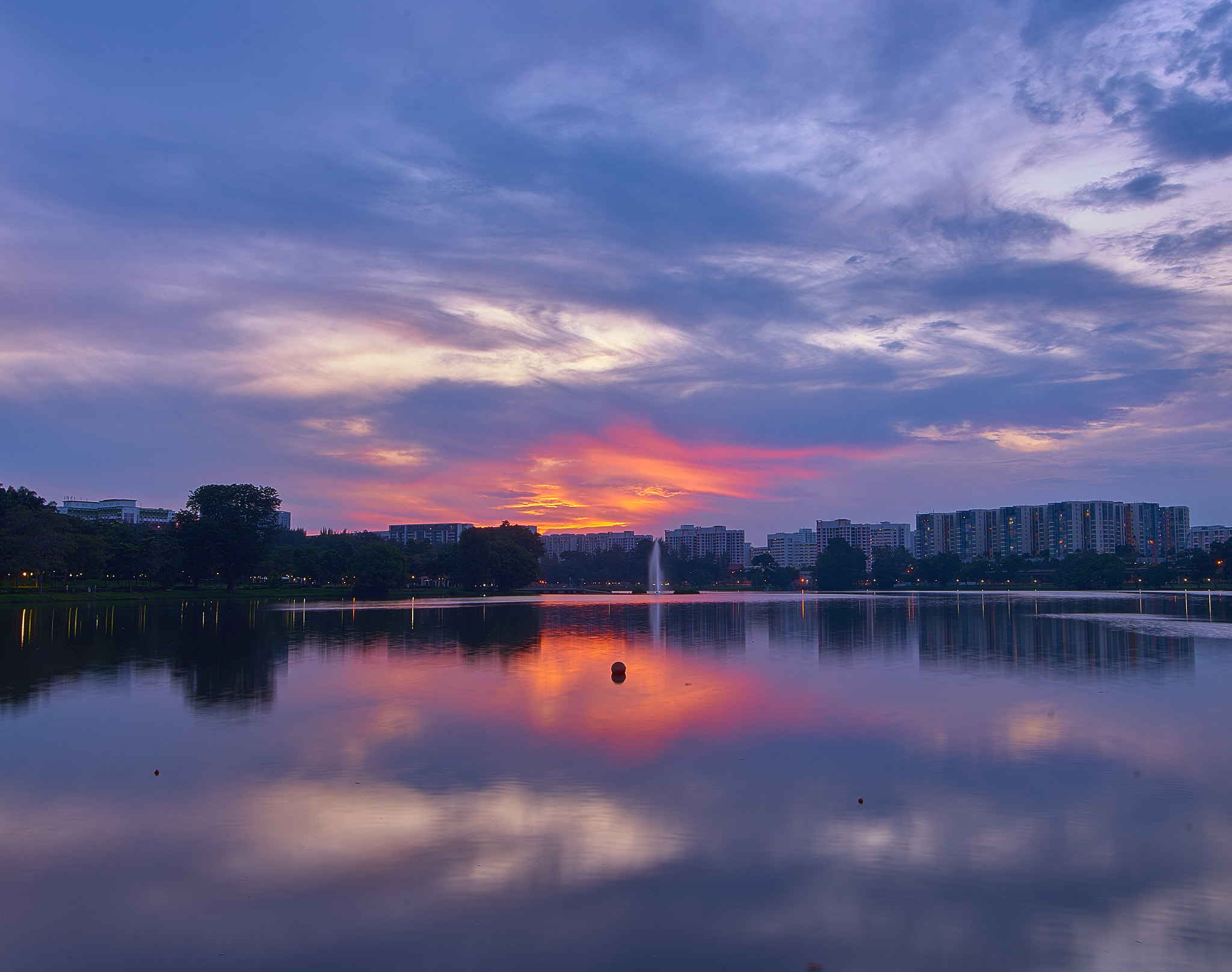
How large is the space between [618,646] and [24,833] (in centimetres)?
2527

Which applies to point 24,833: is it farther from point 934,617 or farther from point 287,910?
point 934,617

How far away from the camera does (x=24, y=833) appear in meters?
10.8

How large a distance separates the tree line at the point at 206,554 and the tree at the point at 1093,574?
87.4m

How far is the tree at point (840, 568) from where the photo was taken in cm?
16638

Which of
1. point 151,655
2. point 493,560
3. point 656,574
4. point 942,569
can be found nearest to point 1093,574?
point 942,569

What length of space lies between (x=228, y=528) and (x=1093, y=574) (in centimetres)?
12678

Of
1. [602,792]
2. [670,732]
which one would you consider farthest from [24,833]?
[670,732]

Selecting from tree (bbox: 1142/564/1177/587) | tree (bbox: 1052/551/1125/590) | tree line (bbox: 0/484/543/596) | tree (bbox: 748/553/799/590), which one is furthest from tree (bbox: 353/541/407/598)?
tree (bbox: 1142/564/1177/587)

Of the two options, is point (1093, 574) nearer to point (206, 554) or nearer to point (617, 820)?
point (206, 554)

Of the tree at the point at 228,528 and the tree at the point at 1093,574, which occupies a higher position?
the tree at the point at 228,528

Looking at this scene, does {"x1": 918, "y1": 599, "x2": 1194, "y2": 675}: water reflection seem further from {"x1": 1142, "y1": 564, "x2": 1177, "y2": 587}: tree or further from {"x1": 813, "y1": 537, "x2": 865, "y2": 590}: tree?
{"x1": 813, "y1": 537, "x2": 865, "y2": 590}: tree

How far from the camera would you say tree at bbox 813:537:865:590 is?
546 feet

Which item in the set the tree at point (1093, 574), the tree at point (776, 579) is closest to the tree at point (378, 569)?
the tree at point (776, 579)

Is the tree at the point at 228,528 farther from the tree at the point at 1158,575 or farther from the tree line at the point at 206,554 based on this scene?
the tree at the point at 1158,575
